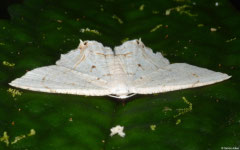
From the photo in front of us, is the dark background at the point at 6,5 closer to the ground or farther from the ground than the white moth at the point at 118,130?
farther from the ground

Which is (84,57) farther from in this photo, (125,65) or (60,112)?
(60,112)

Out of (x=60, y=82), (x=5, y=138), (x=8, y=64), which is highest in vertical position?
(x=8, y=64)

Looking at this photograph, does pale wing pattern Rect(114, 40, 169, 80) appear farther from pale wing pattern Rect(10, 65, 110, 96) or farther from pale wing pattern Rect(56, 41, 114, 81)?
pale wing pattern Rect(10, 65, 110, 96)

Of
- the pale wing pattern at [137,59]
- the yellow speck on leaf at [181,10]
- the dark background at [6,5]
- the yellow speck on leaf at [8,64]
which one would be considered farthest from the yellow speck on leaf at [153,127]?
the dark background at [6,5]

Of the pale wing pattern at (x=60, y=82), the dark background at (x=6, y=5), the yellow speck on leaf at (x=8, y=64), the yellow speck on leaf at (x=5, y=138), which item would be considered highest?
the dark background at (x=6, y=5)

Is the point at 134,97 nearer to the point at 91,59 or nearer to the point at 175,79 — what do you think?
the point at 175,79

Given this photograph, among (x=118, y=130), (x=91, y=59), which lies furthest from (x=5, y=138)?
(x=91, y=59)

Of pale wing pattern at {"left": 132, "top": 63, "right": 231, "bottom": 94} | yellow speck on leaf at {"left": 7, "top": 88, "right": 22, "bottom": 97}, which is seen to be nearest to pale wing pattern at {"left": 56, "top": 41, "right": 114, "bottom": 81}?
pale wing pattern at {"left": 132, "top": 63, "right": 231, "bottom": 94}

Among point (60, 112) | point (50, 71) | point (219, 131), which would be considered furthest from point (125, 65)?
point (219, 131)

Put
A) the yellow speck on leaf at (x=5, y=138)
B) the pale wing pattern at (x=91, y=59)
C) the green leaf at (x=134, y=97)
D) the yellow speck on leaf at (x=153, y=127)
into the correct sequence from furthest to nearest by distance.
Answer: the pale wing pattern at (x=91, y=59) → the yellow speck on leaf at (x=153, y=127) → the green leaf at (x=134, y=97) → the yellow speck on leaf at (x=5, y=138)

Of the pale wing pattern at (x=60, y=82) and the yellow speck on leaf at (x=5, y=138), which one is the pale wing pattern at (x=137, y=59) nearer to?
the pale wing pattern at (x=60, y=82)
